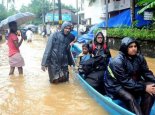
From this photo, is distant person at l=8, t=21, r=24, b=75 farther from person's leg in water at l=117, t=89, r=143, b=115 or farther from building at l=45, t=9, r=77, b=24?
building at l=45, t=9, r=77, b=24

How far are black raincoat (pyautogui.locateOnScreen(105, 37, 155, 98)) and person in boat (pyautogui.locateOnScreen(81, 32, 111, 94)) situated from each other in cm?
141

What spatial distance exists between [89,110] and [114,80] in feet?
5.06

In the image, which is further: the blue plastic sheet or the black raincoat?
the blue plastic sheet

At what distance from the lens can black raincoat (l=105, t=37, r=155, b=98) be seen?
5.22 meters

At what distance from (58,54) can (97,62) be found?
1.55 m

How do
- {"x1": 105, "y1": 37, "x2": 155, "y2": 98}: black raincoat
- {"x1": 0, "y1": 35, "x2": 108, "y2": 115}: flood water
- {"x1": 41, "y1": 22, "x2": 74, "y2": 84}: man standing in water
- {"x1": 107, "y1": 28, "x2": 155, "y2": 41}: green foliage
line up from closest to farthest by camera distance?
{"x1": 105, "y1": 37, "x2": 155, "y2": 98}: black raincoat → {"x1": 0, "y1": 35, "x2": 108, "y2": 115}: flood water → {"x1": 41, "y1": 22, "x2": 74, "y2": 84}: man standing in water → {"x1": 107, "y1": 28, "x2": 155, "y2": 41}: green foliage

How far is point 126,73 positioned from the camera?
209 inches

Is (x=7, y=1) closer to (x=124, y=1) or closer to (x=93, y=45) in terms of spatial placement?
(x=124, y=1)

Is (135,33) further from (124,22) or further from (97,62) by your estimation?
(97,62)

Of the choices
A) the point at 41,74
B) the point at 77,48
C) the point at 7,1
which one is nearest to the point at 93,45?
the point at 41,74

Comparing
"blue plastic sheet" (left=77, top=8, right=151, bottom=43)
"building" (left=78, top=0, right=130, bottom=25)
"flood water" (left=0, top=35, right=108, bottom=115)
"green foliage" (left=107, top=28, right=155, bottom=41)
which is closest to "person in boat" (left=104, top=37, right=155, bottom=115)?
"flood water" (left=0, top=35, right=108, bottom=115)

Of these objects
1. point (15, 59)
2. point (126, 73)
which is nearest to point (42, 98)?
point (15, 59)

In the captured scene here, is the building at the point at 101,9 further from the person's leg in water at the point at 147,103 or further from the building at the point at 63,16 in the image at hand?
the person's leg in water at the point at 147,103

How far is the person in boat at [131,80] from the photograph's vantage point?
16.8ft
